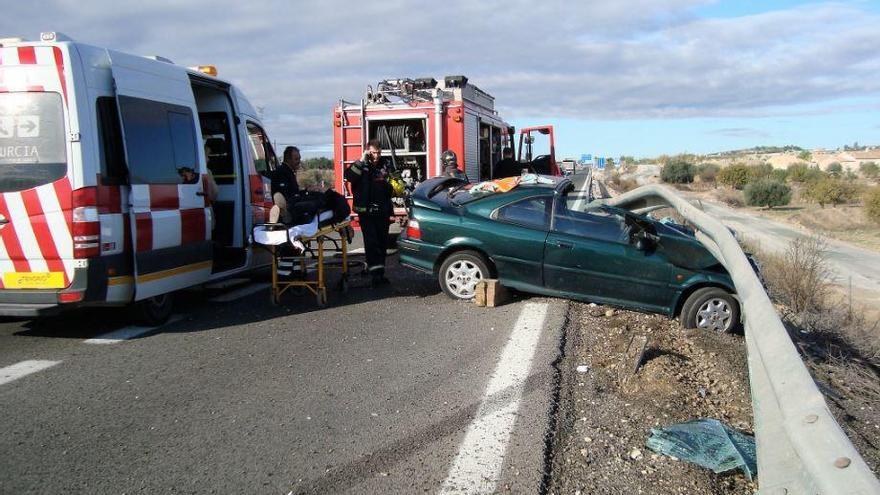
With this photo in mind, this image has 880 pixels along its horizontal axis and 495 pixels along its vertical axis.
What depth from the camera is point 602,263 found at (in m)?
7.08

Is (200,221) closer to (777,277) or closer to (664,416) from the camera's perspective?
(664,416)

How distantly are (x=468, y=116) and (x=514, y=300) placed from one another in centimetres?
590

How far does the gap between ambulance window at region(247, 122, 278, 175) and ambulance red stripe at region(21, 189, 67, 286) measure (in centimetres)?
329

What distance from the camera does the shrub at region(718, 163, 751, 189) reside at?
59719mm

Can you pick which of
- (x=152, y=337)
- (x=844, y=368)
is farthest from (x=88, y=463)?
(x=844, y=368)

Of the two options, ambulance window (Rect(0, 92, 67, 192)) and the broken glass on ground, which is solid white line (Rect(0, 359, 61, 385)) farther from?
the broken glass on ground

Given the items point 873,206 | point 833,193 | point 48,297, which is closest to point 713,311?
point 48,297

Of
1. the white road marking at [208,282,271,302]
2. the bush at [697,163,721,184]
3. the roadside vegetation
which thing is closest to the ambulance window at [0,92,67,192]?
the white road marking at [208,282,271,302]

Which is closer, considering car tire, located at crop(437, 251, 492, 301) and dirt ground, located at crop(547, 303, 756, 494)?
dirt ground, located at crop(547, 303, 756, 494)

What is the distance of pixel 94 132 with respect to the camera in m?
5.57

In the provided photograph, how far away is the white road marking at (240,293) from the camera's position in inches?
314

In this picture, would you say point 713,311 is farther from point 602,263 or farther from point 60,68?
point 60,68

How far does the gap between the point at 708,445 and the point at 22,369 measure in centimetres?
513

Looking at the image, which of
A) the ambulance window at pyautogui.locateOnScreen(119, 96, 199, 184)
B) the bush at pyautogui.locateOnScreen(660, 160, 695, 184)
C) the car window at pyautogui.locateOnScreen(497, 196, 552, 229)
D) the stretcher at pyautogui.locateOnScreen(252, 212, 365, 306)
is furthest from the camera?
the bush at pyautogui.locateOnScreen(660, 160, 695, 184)
